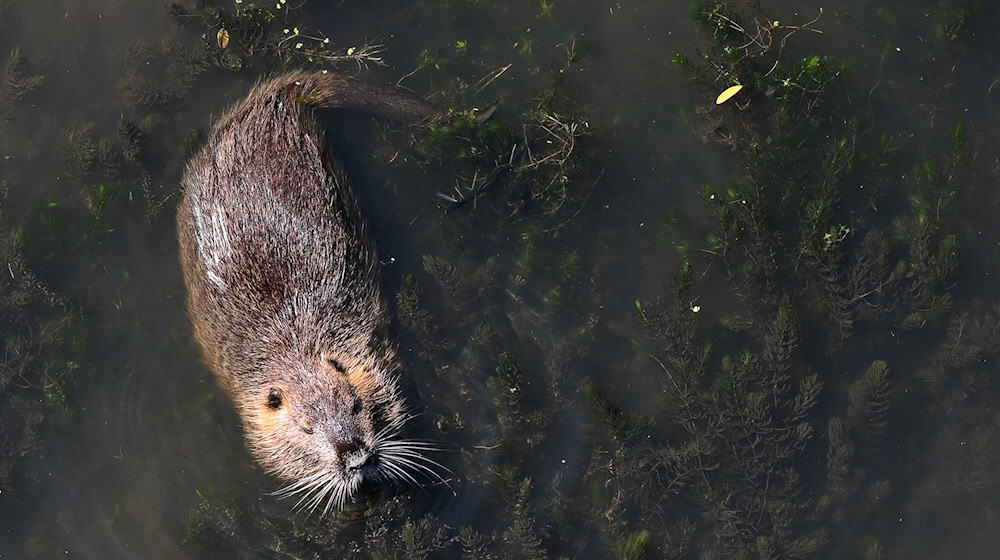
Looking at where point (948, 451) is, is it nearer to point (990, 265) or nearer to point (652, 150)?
point (990, 265)

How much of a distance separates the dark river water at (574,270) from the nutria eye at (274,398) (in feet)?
2.42

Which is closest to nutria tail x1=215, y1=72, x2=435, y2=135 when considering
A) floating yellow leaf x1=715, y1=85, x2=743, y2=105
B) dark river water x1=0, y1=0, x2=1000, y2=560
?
dark river water x1=0, y1=0, x2=1000, y2=560

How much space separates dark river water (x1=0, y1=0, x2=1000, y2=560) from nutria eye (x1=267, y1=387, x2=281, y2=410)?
0.74 metres

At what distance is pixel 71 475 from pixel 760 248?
5.94 meters

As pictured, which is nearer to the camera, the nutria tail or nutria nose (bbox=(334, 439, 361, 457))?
nutria nose (bbox=(334, 439, 361, 457))

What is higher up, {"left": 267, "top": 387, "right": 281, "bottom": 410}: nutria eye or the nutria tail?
the nutria tail

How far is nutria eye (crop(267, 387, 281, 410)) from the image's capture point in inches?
245

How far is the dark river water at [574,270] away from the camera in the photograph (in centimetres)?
667

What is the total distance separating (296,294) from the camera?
6023 mm

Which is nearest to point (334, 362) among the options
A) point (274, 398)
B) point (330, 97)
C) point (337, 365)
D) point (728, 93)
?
point (337, 365)

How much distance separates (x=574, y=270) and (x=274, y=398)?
2.61 meters

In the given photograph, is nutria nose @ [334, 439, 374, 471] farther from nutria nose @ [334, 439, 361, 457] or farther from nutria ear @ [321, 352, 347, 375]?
nutria ear @ [321, 352, 347, 375]

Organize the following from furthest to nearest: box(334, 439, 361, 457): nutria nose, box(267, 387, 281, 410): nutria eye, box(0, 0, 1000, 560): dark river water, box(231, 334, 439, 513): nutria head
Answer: box(0, 0, 1000, 560): dark river water, box(267, 387, 281, 410): nutria eye, box(231, 334, 439, 513): nutria head, box(334, 439, 361, 457): nutria nose

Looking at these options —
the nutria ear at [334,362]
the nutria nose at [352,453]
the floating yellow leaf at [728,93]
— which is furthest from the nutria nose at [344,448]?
the floating yellow leaf at [728,93]
